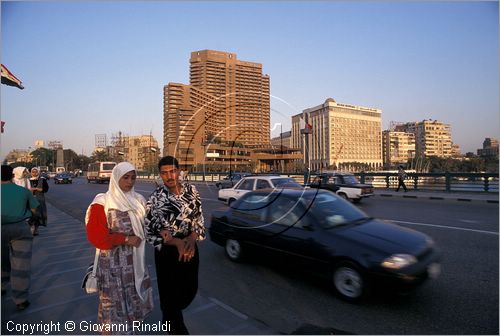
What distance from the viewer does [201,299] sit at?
4168 mm

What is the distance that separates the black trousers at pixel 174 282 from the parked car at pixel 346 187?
40.4ft

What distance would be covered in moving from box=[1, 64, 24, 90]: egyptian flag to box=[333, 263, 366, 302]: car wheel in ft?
33.2

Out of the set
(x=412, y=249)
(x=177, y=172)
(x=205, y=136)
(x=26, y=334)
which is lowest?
(x=26, y=334)

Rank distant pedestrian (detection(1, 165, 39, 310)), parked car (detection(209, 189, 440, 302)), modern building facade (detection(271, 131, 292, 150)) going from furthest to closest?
modern building facade (detection(271, 131, 292, 150)), parked car (detection(209, 189, 440, 302)), distant pedestrian (detection(1, 165, 39, 310))

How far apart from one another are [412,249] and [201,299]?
299cm

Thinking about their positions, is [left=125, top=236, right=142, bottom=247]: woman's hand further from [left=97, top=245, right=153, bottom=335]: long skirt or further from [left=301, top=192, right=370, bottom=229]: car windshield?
[left=301, top=192, right=370, bottom=229]: car windshield

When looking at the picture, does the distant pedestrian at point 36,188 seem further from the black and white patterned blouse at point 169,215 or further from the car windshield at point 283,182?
the black and white patterned blouse at point 169,215

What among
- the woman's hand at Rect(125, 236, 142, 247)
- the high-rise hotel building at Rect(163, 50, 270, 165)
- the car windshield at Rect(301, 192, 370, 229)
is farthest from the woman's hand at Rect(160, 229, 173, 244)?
the car windshield at Rect(301, 192, 370, 229)

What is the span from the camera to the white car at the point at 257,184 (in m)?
10.4

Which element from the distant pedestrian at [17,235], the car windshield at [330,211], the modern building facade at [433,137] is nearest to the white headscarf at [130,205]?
the distant pedestrian at [17,235]

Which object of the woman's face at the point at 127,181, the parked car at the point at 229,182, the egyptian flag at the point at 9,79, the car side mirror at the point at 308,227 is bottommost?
the car side mirror at the point at 308,227

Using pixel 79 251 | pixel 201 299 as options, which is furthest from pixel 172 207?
pixel 79 251

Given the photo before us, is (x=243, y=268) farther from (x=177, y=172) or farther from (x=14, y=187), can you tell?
(x=14, y=187)

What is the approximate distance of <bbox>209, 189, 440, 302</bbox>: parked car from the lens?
13.1 ft
